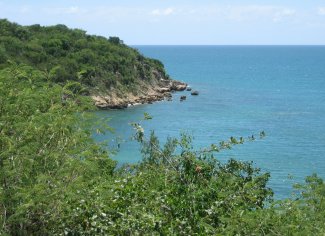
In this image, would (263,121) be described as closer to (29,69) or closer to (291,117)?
(291,117)

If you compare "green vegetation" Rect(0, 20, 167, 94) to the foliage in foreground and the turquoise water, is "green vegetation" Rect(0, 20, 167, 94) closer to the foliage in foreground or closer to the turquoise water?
the turquoise water

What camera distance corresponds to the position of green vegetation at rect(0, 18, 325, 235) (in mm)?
6166

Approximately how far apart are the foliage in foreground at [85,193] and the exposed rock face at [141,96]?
48.2 meters

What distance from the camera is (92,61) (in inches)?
2687

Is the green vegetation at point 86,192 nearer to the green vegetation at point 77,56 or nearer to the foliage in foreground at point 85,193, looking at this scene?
the foliage in foreground at point 85,193

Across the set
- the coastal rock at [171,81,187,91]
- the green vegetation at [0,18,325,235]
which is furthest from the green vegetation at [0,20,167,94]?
the green vegetation at [0,18,325,235]

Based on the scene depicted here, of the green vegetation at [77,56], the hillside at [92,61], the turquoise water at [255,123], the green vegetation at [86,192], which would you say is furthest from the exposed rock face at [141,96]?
the green vegetation at [86,192]

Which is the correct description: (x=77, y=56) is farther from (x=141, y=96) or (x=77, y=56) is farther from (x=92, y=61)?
(x=141, y=96)

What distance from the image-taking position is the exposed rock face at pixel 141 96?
62000 mm

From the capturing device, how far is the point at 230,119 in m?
58.5

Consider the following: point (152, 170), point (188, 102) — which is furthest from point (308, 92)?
point (152, 170)

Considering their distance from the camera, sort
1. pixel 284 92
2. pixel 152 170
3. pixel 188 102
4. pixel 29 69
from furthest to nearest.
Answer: pixel 284 92
pixel 188 102
pixel 152 170
pixel 29 69

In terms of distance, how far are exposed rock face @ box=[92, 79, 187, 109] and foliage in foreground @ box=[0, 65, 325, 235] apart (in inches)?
1897

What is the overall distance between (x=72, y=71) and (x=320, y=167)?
33720 mm
